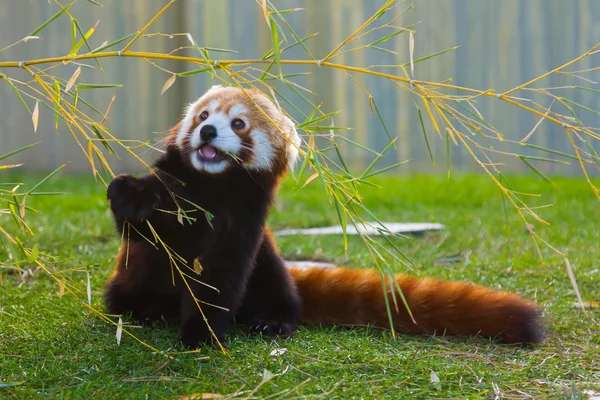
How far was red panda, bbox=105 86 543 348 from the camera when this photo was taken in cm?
257

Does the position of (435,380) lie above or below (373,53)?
below

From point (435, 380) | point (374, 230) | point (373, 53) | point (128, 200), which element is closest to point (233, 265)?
point (128, 200)

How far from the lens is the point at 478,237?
15.8 ft

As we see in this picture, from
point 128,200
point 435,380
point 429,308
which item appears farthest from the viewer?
point 429,308

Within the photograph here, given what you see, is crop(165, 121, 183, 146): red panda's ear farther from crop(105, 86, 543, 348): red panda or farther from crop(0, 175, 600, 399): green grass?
crop(0, 175, 600, 399): green grass

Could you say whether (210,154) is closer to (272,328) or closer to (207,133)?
(207,133)

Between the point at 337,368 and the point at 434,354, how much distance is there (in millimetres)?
381

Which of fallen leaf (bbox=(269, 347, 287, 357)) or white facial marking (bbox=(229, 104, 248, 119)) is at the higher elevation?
white facial marking (bbox=(229, 104, 248, 119))

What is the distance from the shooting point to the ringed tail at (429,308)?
2.77 metres

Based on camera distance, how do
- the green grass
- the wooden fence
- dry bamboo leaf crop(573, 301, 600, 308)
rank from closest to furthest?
the green grass, dry bamboo leaf crop(573, 301, 600, 308), the wooden fence

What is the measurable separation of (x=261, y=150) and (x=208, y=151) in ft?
0.79

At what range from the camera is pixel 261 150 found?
9.24 ft

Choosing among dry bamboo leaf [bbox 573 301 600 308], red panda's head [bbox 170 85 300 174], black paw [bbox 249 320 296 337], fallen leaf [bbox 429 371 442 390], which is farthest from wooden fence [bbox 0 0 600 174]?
fallen leaf [bbox 429 371 442 390]

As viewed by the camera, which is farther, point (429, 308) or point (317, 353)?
point (429, 308)
